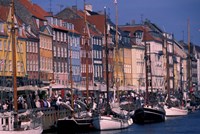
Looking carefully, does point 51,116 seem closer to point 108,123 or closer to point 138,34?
point 108,123

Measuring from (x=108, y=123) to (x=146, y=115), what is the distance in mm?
11948

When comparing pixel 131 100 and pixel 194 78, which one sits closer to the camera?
pixel 131 100

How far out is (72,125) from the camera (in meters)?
46.9

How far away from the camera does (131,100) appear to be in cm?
7338

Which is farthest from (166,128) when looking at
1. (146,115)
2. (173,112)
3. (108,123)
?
(173,112)

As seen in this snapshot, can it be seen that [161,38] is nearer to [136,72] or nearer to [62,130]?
[136,72]

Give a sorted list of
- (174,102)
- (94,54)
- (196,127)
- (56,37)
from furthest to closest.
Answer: (94,54)
(56,37)
(174,102)
(196,127)

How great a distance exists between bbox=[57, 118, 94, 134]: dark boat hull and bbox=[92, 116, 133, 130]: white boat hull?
0.53m

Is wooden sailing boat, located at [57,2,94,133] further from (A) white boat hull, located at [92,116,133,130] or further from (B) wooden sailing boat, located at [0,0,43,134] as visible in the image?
(B) wooden sailing boat, located at [0,0,43,134]

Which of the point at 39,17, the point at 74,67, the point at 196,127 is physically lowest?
the point at 196,127

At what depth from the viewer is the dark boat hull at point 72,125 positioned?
4659 centimetres

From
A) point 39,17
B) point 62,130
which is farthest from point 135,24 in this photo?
point 62,130

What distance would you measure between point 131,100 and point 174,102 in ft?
28.0

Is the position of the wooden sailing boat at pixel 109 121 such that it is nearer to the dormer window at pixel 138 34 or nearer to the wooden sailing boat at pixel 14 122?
the wooden sailing boat at pixel 14 122
